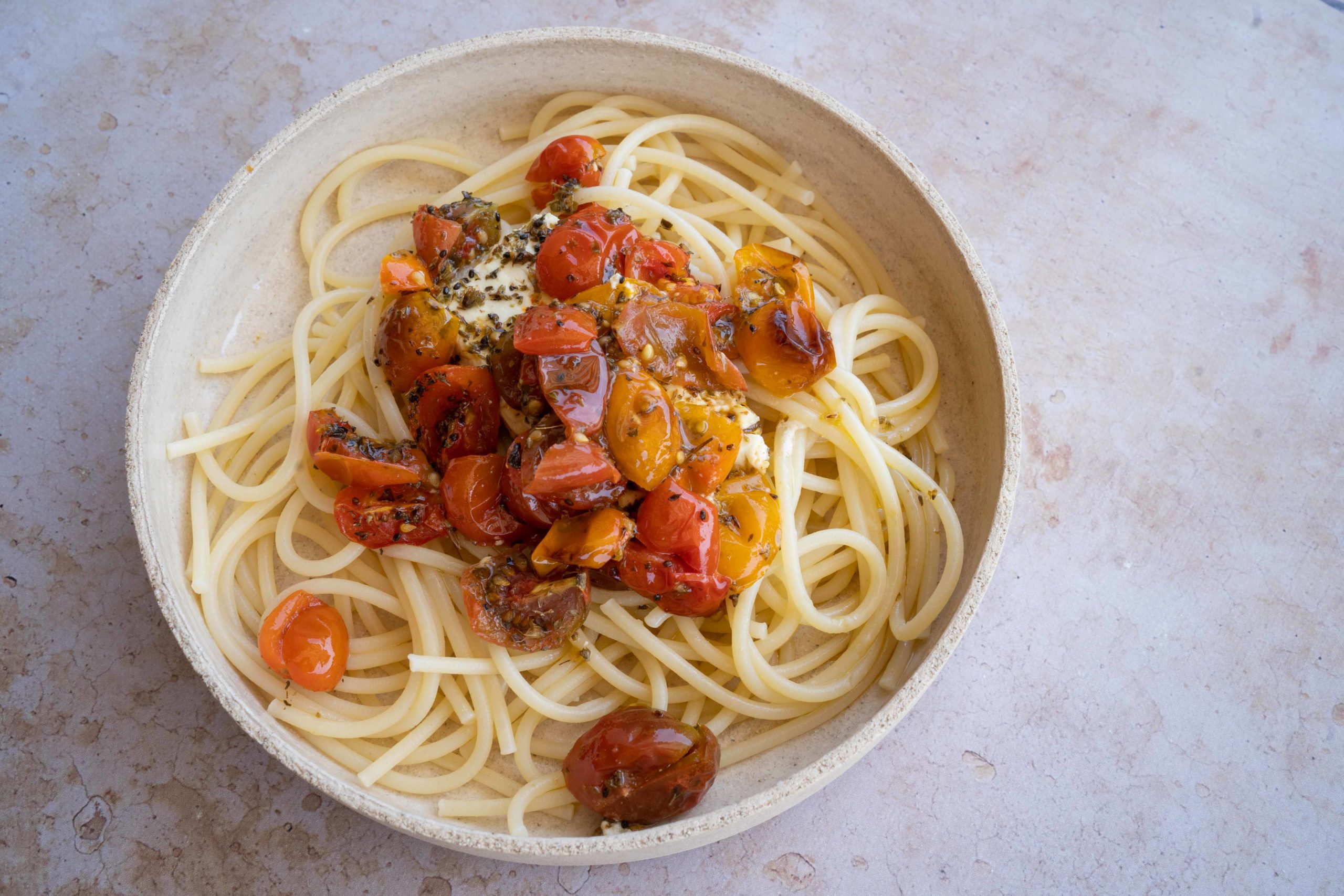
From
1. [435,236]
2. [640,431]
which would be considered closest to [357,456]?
[435,236]

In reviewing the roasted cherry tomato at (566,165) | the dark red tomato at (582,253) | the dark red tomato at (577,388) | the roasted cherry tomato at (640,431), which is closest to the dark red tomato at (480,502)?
the dark red tomato at (577,388)

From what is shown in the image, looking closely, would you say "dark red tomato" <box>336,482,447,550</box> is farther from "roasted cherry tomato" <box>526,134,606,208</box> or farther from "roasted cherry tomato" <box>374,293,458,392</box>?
"roasted cherry tomato" <box>526,134,606,208</box>

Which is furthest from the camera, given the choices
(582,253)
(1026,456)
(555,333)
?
(1026,456)

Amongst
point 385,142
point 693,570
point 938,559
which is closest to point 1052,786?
point 938,559

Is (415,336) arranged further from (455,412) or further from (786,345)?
(786,345)

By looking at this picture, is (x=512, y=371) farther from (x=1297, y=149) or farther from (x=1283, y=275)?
(x=1297, y=149)

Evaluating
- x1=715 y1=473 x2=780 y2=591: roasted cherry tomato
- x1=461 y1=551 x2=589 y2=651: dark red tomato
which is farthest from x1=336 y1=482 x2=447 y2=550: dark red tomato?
x1=715 y1=473 x2=780 y2=591: roasted cherry tomato

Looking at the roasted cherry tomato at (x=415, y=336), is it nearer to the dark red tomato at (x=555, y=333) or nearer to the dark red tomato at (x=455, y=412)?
the dark red tomato at (x=455, y=412)

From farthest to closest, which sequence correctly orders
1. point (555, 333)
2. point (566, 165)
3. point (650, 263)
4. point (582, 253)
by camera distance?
point (566, 165)
point (650, 263)
point (582, 253)
point (555, 333)

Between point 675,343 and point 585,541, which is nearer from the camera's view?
point 585,541
